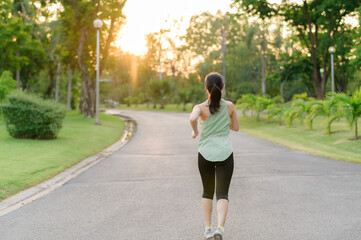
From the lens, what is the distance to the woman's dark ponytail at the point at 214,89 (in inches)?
160

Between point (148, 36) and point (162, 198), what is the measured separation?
7422cm

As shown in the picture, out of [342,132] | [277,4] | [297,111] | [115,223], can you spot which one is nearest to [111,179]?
[115,223]

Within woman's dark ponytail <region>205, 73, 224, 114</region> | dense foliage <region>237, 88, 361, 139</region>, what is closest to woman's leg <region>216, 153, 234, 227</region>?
woman's dark ponytail <region>205, 73, 224, 114</region>

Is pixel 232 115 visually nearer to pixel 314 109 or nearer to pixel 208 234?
pixel 208 234

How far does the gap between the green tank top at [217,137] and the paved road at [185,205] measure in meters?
1.02

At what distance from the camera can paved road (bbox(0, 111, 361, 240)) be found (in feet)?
15.3

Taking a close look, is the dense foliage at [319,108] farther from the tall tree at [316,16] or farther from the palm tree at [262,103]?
the tall tree at [316,16]

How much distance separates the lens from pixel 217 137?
13.7 ft

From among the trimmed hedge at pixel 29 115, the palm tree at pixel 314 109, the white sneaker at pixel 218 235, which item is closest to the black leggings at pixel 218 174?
the white sneaker at pixel 218 235

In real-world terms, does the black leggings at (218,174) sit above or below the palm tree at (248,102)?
below

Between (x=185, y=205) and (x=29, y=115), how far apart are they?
32.5ft

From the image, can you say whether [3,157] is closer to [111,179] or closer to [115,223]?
[111,179]

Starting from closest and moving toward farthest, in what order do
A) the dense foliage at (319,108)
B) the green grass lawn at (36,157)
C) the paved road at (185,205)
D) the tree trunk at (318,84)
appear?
1. the paved road at (185,205)
2. the green grass lawn at (36,157)
3. the dense foliage at (319,108)
4. the tree trunk at (318,84)

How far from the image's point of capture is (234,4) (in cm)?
3006
